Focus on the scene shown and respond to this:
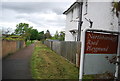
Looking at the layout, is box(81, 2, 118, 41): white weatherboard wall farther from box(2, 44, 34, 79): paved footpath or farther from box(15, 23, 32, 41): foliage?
box(15, 23, 32, 41): foliage

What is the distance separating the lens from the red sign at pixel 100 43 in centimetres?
424

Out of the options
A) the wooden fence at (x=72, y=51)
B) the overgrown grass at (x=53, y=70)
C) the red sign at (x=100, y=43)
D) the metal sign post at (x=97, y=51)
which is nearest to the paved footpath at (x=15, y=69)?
the overgrown grass at (x=53, y=70)

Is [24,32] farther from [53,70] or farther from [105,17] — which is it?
[105,17]

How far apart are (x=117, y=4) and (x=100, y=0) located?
3366mm

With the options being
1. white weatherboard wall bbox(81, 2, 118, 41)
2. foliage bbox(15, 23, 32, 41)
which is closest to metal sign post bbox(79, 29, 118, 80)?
white weatherboard wall bbox(81, 2, 118, 41)

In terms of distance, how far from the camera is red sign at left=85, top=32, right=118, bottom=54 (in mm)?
4238

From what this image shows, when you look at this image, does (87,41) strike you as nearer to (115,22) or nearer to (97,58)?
(97,58)

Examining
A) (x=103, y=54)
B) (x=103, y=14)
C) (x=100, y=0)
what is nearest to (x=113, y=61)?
(x=103, y=54)

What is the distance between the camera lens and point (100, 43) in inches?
175

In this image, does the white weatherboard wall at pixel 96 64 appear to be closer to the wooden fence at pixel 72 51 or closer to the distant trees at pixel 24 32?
the wooden fence at pixel 72 51

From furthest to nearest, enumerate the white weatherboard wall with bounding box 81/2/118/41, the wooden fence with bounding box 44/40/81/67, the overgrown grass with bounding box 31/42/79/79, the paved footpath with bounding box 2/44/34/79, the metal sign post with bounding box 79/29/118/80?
the wooden fence with bounding box 44/40/81/67 → the white weatherboard wall with bounding box 81/2/118/41 → the overgrown grass with bounding box 31/42/79/79 → the paved footpath with bounding box 2/44/34/79 → the metal sign post with bounding box 79/29/118/80

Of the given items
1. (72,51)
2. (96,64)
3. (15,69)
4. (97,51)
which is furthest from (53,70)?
(97,51)

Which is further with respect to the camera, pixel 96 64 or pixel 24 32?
pixel 24 32

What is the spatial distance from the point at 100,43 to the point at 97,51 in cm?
25
